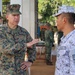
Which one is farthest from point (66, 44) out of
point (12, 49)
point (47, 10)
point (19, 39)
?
point (47, 10)

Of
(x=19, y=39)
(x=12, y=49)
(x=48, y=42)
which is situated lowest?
(x=48, y=42)

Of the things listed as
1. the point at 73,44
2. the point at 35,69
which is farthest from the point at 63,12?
the point at 35,69

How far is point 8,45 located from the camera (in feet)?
11.7

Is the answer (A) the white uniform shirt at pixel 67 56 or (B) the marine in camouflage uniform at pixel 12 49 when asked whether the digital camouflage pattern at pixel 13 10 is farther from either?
(A) the white uniform shirt at pixel 67 56

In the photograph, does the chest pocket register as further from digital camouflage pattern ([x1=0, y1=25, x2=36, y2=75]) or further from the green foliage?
the green foliage

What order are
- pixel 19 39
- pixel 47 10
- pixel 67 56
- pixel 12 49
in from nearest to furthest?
1. pixel 67 56
2. pixel 12 49
3. pixel 19 39
4. pixel 47 10

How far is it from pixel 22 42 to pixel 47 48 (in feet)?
20.0

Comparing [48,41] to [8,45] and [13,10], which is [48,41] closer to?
[13,10]

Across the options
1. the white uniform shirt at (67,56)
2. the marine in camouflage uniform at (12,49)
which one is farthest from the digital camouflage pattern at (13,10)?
the white uniform shirt at (67,56)

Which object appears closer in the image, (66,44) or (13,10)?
(66,44)

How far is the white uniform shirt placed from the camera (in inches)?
103

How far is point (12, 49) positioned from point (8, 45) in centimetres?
8

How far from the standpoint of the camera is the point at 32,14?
11336 mm

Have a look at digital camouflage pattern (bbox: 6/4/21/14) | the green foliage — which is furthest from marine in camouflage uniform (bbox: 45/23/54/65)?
digital camouflage pattern (bbox: 6/4/21/14)
